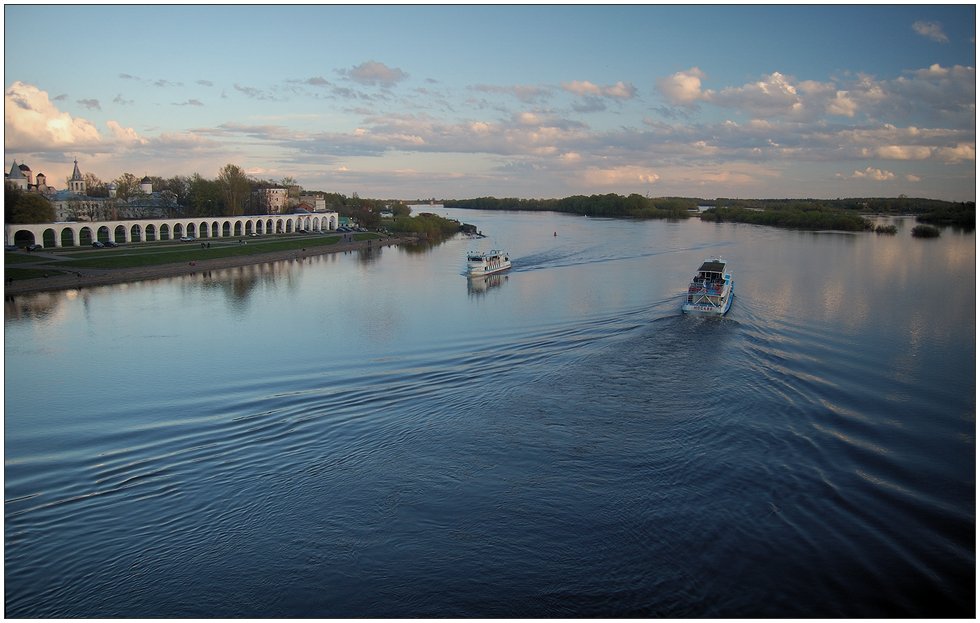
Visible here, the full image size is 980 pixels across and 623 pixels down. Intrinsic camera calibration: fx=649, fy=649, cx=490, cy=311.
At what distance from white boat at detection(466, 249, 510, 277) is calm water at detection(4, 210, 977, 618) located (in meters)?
8.73

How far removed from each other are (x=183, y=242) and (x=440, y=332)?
23.5 metres

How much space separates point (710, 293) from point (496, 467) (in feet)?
31.8

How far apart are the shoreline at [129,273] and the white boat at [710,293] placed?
1618 centimetres

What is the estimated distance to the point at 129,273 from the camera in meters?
22.8

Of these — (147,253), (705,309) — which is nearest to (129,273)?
(147,253)

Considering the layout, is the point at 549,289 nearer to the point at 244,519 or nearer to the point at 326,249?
the point at 244,519

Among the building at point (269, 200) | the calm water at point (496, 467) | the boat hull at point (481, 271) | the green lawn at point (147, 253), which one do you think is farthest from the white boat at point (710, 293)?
the building at point (269, 200)

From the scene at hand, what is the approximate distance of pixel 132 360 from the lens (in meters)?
11.5

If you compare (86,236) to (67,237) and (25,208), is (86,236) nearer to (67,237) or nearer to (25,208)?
(67,237)

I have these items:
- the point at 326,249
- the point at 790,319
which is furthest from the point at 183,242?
the point at 790,319

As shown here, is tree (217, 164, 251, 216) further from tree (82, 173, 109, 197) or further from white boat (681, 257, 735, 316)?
white boat (681, 257, 735, 316)

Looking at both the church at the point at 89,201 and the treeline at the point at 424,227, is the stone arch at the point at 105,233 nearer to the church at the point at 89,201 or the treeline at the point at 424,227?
the church at the point at 89,201

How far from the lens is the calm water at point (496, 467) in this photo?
5.05 m

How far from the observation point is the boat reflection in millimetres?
19938
